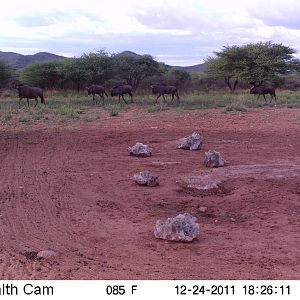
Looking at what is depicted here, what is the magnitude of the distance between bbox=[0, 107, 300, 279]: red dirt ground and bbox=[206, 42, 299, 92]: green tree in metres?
25.3

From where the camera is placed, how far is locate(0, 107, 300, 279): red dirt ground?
582 centimetres

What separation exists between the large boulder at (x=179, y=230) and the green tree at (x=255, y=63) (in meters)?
33.3

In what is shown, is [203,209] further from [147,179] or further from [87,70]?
[87,70]

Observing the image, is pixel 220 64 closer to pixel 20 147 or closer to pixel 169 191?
pixel 20 147

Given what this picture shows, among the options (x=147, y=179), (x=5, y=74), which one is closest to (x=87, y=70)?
(x=5, y=74)

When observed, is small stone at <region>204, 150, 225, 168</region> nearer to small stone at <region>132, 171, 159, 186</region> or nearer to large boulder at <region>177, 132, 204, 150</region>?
small stone at <region>132, 171, 159, 186</region>

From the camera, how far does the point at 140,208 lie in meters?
8.14

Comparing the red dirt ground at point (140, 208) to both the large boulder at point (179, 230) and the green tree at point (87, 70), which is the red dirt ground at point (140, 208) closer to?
the large boulder at point (179, 230)

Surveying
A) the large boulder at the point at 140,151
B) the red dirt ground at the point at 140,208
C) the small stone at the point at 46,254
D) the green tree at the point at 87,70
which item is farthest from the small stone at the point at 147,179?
the green tree at the point at 87,70

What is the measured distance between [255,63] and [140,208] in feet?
110

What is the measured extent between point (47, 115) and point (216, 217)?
14149 millimetres

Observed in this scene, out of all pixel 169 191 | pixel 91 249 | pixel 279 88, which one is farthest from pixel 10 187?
pixel 279 88

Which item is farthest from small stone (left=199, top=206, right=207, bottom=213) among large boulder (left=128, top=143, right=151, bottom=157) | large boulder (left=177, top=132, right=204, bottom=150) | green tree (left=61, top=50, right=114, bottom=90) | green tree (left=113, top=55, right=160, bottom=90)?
green tree (left=113, top=55, right=160, bottom=90)

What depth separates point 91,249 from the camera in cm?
634
